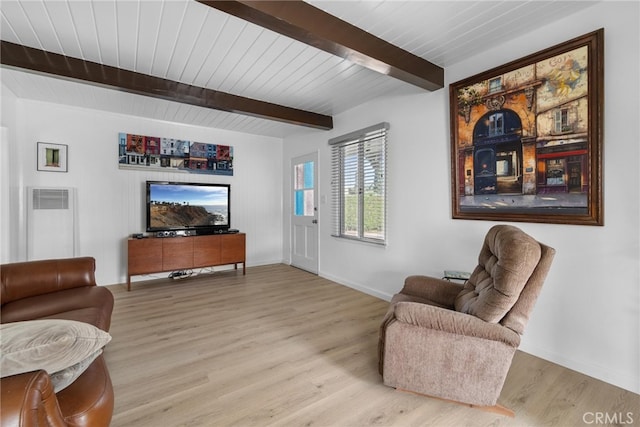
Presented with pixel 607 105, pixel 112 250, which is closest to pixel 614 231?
pixel 607 105

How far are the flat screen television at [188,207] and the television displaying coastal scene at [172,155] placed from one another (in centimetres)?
35

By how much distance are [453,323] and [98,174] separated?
4.62 meters

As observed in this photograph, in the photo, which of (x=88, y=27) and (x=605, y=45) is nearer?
(x=605, y=45)

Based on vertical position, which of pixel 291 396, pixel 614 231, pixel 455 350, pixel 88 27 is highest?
pixel 88 27

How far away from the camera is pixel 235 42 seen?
2309 millimetres

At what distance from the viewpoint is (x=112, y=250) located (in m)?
4.04

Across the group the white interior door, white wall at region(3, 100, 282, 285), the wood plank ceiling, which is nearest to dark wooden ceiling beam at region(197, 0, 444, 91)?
the wood plank ceiling

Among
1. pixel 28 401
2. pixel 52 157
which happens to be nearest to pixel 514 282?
pixel 28 401

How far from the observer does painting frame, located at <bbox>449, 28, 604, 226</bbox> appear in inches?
74.7

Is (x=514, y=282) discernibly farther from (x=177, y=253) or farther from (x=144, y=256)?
(x=144, y=256)

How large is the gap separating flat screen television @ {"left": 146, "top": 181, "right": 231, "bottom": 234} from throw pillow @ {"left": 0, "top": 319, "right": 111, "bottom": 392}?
11.3 feet

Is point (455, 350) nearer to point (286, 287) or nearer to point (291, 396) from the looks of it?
point (291, 396)

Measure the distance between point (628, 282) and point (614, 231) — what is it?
0.33 m

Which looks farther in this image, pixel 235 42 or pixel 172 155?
pixel 172 155
